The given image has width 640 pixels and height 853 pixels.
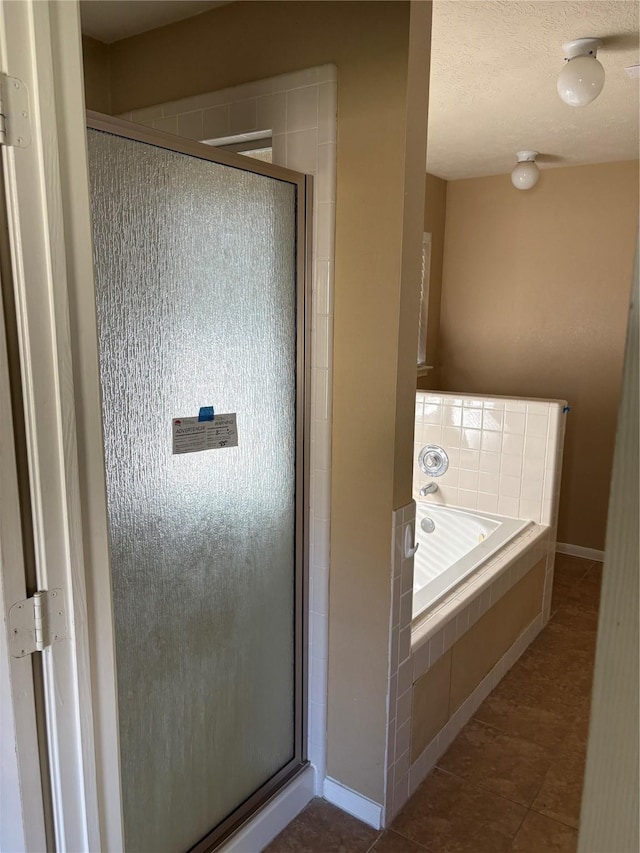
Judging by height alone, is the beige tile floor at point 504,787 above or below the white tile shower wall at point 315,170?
below

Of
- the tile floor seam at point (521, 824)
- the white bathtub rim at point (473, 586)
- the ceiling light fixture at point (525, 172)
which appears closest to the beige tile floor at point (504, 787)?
the tile floor seam at point (521, 824)

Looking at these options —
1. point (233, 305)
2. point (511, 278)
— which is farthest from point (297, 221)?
point (511, 278)

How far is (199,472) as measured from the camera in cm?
149

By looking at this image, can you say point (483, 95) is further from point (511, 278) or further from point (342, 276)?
point (511, 278)

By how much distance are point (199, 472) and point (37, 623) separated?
582 millimetres

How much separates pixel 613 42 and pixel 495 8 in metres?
0.53

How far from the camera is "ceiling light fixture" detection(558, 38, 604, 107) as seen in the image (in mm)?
1999

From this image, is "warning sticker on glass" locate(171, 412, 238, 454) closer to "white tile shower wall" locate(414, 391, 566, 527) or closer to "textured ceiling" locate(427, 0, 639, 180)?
"textured ceiling" locate(427, 0, 639, 180)

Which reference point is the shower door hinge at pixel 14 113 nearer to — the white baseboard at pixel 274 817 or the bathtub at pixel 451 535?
the white baseboard at pixel 274 817

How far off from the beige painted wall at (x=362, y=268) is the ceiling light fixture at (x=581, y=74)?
27.9 inches

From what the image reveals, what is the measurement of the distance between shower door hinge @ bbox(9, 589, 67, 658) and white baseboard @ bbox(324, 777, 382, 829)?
1.32 m

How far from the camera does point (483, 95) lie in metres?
2.57

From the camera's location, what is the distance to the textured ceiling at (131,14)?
5.91 ft

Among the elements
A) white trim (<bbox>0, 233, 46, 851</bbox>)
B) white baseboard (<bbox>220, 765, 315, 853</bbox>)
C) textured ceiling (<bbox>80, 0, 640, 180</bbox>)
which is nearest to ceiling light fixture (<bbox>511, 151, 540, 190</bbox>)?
textured ceiling (<bbox>80, 0, 640, 180</bbox>)
